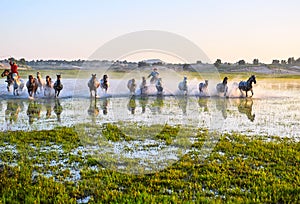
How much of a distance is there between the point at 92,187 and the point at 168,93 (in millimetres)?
24431

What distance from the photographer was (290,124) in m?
15.4

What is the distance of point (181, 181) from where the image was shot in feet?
24.0

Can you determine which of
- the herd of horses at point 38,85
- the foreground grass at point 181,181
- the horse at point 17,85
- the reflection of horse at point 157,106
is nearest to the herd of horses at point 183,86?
the reflection of horse at point 157,106

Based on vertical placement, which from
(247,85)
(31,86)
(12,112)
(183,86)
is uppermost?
(247,85)

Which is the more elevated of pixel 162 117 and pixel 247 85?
pixel 247 85

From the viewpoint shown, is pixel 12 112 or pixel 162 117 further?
pixel 12 112

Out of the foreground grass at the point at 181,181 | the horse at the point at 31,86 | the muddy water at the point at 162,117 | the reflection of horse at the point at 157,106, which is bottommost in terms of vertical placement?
the foreground grass at the point at 181,181

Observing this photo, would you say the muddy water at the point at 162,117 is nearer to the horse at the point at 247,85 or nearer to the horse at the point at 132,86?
the horse at the point at 132,86

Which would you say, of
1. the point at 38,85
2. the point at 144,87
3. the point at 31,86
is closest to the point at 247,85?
the point at 144,87

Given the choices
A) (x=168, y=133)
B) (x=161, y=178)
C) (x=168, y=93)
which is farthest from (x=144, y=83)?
(x=161, y=178)

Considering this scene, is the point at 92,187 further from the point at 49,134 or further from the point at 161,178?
the point at 49,134

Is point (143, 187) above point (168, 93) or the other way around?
the other way around

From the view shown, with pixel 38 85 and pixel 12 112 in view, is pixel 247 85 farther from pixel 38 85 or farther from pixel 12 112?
pixel 12 112

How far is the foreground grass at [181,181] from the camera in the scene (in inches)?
251
